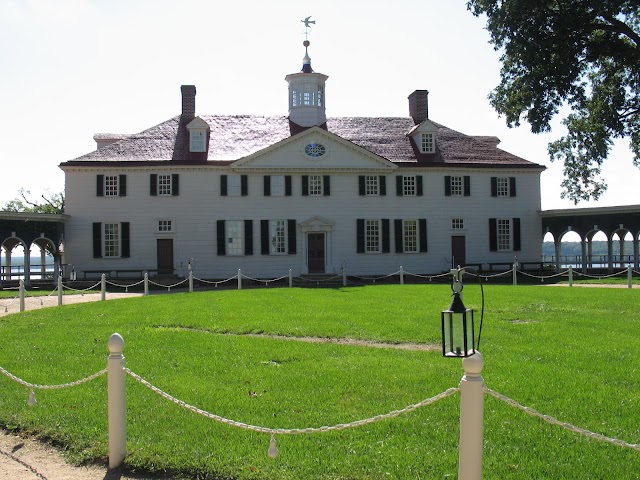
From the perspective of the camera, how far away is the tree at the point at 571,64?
21.7m

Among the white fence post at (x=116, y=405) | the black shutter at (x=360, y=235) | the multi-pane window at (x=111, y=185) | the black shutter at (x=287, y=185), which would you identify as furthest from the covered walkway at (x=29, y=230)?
the white fence post at (x=116, y=405)

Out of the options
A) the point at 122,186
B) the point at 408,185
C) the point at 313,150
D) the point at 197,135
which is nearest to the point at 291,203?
the point at 313,150

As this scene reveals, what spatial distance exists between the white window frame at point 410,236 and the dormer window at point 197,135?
1157cm

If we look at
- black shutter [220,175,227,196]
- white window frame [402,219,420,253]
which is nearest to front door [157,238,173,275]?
black shutter [220,175,227,196]

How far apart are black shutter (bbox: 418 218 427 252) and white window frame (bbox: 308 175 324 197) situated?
566cm

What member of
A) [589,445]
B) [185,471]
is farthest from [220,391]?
[589,445]

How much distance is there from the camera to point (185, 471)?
580 centimetres

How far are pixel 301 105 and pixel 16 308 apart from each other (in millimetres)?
22186

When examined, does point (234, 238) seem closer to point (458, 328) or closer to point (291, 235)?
point (291, 235)

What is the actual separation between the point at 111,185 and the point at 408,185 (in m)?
15.7

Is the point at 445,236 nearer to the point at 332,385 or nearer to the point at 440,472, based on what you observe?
the point at 332,385

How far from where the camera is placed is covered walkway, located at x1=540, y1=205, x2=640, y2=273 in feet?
112

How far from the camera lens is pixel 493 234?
36.3m

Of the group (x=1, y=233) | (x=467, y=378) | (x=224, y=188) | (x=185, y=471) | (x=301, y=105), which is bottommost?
(x=185, y=471)
